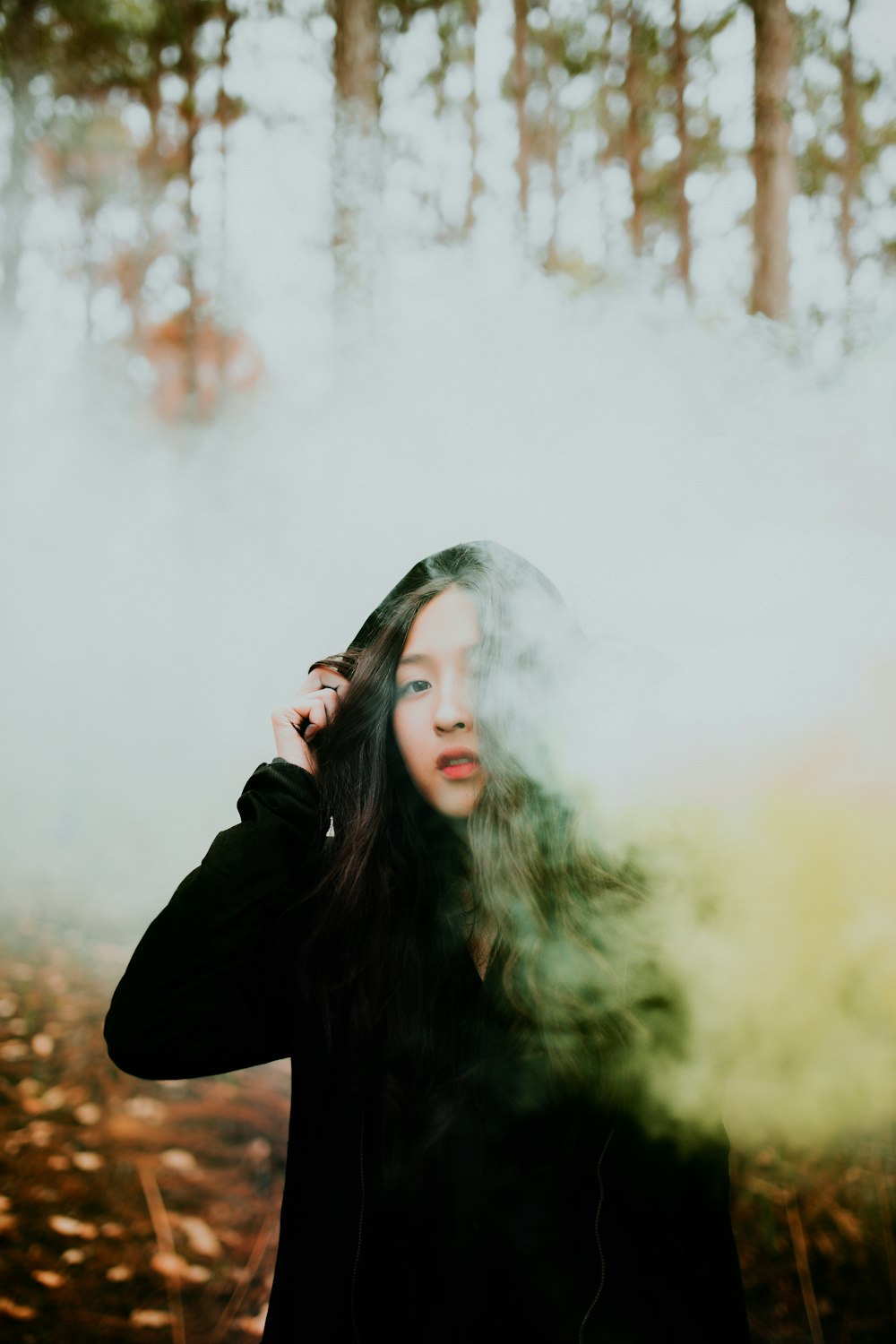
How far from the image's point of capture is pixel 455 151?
189 centimetres

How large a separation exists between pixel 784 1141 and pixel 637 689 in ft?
3.96

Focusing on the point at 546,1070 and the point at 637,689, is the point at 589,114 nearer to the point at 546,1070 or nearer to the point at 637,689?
the point at 637,689

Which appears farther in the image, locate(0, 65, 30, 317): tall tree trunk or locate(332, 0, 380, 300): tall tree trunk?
locate(0, 65, 30, 317): tall tree trunk

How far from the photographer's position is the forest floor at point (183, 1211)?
1.59m

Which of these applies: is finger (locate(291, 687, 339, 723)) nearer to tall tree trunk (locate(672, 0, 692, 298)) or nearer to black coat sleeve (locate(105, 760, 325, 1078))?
black coat sleeve (locate(105, 760, 325, 1078))

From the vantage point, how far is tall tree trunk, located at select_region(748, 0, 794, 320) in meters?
1.66

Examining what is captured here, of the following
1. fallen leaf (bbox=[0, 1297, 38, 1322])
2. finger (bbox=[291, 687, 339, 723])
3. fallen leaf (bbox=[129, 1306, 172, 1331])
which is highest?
finger (bbox=[291, 687, 339, 723])

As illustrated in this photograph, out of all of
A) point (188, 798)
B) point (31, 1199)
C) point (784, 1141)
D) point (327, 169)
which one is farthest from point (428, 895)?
point (327, 169)

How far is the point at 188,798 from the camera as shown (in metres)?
1.95

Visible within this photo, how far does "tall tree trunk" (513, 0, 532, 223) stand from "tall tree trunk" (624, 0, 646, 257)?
248 mm

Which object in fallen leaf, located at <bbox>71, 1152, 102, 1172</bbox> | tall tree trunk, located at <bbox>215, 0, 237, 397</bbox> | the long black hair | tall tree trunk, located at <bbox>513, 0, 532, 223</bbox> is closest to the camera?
the long black hair

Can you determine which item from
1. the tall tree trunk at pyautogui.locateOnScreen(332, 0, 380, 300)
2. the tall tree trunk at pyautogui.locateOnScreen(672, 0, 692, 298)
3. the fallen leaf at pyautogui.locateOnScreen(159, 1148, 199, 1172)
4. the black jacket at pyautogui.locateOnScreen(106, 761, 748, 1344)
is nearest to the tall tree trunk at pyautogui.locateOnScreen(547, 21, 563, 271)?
the tall tree trunk at pyautogui.locateOnScreen(672, 0, 692, 298)

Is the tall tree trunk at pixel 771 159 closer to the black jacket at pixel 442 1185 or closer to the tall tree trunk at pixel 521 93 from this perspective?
the tall tree trunk at pixel 521 93

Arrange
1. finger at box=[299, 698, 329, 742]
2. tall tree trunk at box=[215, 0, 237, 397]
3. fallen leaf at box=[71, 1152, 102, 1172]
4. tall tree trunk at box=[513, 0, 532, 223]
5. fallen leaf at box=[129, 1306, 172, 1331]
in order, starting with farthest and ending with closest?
1. tall tree trunk at box=[215, 0, 237, 397]
2. tall tree trunk at box=[513, 0, 532, 223]
3. fallen leaf at box=[71, 1152, 102, 1172]
4. fallen leaf at box=[129, 1306, 172, 1331]
5. finger at box=[299, 698, 329, 742]
